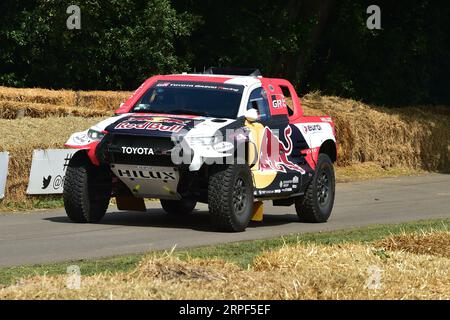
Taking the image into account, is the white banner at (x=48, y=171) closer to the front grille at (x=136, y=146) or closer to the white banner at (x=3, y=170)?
the white banner at (x=3, y=170)

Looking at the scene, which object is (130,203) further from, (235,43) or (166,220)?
(235,43)

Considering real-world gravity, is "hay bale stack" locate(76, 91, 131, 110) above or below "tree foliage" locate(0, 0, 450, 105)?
below

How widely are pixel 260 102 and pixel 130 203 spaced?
2.25 metres

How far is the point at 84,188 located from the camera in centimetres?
1678

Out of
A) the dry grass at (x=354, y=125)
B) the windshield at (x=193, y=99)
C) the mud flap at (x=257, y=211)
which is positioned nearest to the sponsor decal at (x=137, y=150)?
the windshield at (x=193, y=99)

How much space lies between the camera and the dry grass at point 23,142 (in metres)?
19.4

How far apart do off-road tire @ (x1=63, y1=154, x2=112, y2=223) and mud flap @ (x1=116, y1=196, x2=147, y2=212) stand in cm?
26

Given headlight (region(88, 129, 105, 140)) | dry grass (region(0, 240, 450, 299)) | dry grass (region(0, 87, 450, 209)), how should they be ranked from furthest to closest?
dry grass (region(0, 87, 450, 209))
headlight (region(88, 129, 105, 140))
dry grass (region(0, 240, 450, 299))

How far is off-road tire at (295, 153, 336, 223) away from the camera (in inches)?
730

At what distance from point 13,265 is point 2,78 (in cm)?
1739

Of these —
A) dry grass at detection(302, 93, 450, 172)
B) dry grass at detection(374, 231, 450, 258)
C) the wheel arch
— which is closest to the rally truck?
the wheel arch

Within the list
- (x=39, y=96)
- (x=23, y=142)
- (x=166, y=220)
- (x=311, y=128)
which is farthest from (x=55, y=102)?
(x=311, y=128)

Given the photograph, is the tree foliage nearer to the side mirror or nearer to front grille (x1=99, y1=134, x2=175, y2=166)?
the side mirror
